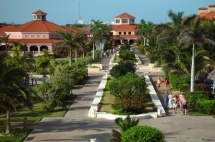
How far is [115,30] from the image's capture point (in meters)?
93.9

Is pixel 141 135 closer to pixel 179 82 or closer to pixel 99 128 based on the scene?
pixel 99 128

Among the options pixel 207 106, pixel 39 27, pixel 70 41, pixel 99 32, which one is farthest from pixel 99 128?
pixel 39 27

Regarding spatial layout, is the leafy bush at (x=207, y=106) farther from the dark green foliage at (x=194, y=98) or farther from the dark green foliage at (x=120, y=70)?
the dark green foliage at (x=120, y=70)

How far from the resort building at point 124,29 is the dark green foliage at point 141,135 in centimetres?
7620

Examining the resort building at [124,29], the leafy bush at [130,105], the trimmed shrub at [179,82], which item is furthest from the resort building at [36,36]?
the leafy bush at [130,105]

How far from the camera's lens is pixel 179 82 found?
27062 millimetres

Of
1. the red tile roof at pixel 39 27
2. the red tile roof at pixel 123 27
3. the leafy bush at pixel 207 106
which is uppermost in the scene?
the red tile roof at pixel 123 27

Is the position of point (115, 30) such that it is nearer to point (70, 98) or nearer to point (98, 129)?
point (70, 98)

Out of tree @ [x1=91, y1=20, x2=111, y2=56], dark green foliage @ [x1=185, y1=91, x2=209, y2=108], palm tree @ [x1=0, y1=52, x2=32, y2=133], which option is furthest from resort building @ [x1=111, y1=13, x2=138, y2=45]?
palm tree @ [x1=0, y1=52, x2=32, y2=133]

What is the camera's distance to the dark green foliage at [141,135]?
11.5 metres

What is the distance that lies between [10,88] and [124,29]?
7979cm

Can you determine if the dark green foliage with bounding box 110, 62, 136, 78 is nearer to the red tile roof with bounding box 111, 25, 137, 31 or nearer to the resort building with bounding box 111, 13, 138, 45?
the resort building with bounding box 111, 13, 138, 45

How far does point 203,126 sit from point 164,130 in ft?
6.87

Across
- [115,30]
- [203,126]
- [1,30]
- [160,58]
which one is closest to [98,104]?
[203,126]
